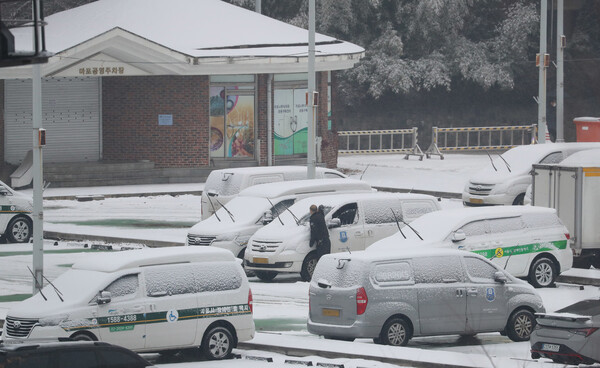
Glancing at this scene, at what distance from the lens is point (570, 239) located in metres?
25.2

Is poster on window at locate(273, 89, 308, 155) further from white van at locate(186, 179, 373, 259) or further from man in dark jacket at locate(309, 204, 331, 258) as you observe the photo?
man in dark jacket at locate(309, 204, 331, 258)

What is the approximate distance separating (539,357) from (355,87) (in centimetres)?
4398

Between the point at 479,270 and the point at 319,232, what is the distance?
5590mm

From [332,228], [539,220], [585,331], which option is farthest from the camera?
[332,228]

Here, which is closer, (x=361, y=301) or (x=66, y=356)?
(x=66, y=356)

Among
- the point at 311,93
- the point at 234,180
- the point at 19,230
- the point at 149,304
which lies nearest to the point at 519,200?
the point at 311,93

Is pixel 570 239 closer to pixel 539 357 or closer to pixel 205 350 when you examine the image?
pixel 539 357

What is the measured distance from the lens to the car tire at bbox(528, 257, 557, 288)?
23.6 meters

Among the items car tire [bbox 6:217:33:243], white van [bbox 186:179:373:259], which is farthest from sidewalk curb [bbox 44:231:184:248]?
white van [bbox 186:179:373:259]

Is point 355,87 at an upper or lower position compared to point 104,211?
upper

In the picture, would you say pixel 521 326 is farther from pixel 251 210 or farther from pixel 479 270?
pixel 251 210

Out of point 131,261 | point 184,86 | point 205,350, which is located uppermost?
point 184,86

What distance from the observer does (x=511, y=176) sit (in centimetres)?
3312

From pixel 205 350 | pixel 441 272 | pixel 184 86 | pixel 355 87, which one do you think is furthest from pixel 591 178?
pixel 355 87
